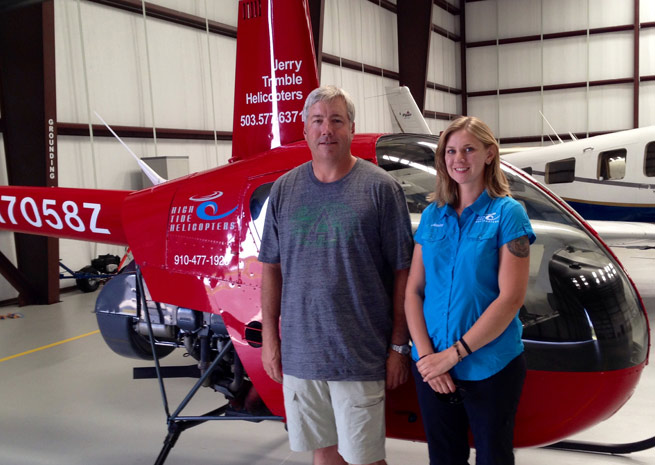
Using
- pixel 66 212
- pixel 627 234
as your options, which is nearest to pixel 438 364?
pixel 66 212

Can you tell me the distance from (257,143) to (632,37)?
2262 cm

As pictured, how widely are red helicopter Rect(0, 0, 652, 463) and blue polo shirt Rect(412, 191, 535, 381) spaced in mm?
529

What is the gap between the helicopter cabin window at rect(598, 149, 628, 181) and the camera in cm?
915

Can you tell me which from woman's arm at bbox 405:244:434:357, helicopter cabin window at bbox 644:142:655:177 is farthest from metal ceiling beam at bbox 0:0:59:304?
helicopter cabin window at bbox 644:142:655:177

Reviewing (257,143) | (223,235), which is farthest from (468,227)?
(257,143)

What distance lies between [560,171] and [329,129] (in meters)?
9.11

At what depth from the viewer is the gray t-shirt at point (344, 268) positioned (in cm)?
196

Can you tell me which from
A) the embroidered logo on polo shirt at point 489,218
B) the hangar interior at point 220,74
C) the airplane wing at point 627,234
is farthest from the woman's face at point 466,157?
the airplane wing at point 627,234

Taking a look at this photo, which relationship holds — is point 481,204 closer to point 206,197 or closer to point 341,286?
point 341,286

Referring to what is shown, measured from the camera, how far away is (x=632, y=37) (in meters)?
21.4

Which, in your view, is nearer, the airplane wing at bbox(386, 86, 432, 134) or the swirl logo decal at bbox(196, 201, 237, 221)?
the swirl logo decal at bbox(196, 201, 237, 221)

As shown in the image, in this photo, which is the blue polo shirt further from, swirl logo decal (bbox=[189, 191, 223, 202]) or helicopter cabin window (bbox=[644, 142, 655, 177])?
helicopter cabin window (bbox=[644, 142, 655, 177])

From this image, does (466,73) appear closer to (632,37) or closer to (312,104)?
(632,37)

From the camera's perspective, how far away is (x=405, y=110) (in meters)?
16.2
